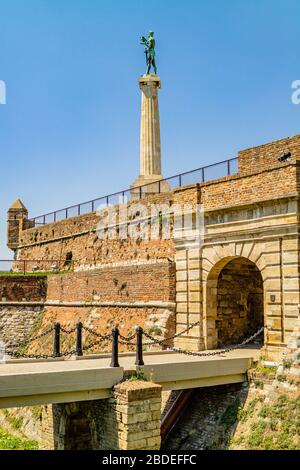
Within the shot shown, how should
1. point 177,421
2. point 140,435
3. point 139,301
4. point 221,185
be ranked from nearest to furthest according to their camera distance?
1. point 140,435
2. point 177,421
3. point 221,185
4. point 139,301

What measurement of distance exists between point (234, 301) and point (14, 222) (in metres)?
26.2

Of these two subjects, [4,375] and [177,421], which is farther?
[177,421]

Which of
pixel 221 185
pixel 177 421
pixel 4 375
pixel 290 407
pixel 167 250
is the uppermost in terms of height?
pixel 221 185

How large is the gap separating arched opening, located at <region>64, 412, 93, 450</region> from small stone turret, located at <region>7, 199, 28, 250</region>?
27.5 meters

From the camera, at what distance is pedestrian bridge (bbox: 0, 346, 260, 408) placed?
10.6m

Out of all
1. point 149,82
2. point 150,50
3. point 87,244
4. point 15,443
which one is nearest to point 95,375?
point 15,443

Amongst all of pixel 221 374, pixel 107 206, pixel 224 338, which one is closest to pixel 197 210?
pixel 224 338

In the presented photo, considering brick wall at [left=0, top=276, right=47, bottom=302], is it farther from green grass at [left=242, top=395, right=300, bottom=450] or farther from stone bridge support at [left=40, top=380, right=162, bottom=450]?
green grass at [left=242, top=395, right=300, bottom=450]

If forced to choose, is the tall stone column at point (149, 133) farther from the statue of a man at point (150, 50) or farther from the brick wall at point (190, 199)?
the brick wall at point (190, 199)

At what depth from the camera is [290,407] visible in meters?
11.7

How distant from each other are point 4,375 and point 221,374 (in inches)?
209

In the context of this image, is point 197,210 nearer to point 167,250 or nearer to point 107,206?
point 167,250

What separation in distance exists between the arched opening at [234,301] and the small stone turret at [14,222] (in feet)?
81.8

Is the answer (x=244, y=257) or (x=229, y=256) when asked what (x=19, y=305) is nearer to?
(x=229, y=256)
